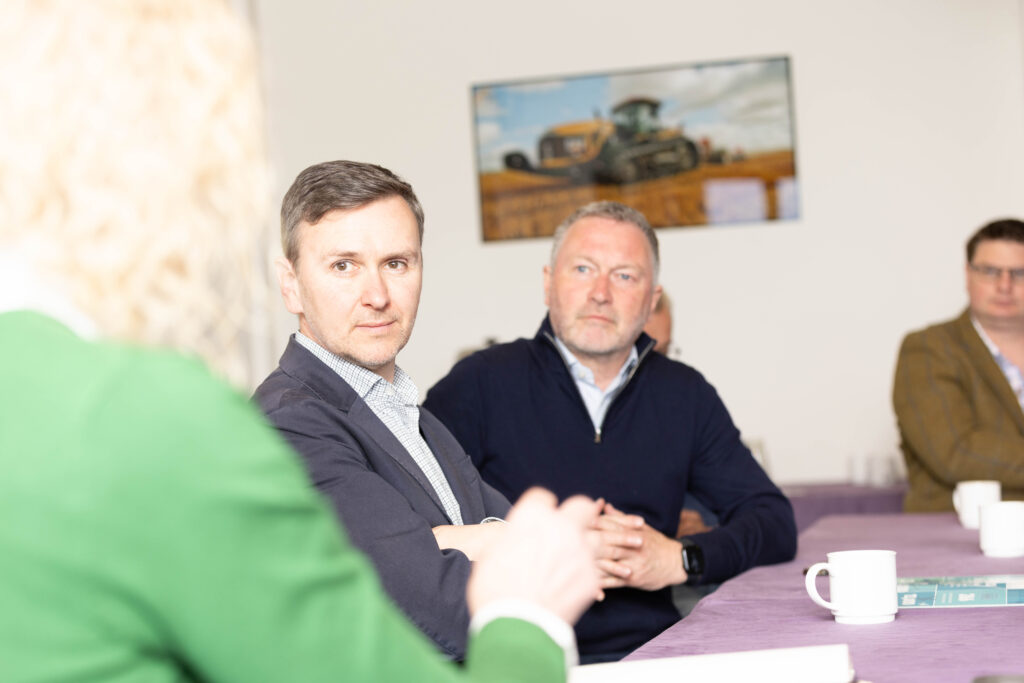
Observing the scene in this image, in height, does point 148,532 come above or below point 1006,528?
above

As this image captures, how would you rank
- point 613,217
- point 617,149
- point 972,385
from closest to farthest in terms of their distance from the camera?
point 613,217 < point 972,385 < point 617,149

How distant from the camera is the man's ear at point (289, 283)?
1.96m

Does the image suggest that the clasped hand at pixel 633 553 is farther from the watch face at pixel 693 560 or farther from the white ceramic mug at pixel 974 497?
the white ceramic mug at pixel 974 497

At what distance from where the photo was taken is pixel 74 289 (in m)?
0.68

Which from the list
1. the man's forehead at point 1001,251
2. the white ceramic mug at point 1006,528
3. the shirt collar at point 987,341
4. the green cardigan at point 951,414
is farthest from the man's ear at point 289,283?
the man's forehead at point 1001,251

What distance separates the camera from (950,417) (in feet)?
11.6

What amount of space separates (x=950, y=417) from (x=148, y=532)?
329 centimetres

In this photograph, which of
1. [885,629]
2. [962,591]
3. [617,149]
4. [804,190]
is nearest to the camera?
[885,629]

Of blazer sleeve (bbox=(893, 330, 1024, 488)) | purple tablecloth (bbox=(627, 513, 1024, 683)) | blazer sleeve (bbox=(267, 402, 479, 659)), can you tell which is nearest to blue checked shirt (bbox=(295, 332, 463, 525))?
blazer sleeve (bbox=(267, 402, 479, 659))

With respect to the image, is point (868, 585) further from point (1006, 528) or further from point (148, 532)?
point (148, 532)

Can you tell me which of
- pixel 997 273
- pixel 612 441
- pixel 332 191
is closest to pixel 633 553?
pixel 612 441

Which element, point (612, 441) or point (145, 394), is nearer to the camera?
point (145, 394)

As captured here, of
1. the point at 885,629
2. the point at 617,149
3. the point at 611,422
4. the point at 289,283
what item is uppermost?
the point at 617,149

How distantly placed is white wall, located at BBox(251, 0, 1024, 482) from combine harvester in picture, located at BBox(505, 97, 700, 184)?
260mm
